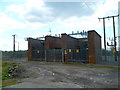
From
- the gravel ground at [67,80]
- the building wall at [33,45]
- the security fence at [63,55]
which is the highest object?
the building wall at [33,45]

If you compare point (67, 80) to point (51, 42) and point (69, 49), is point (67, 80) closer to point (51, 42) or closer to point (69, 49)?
point (69, 49)

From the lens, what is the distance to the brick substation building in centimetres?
2155

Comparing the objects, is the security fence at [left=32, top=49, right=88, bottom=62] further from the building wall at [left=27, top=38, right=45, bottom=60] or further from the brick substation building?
the building wall at [left=27, top=38, right=45, bottom=60]

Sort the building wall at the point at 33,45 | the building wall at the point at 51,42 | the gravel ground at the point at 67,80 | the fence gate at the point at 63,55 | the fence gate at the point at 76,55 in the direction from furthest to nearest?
1. the building wall at the point at 33,45
2. the building wall at the point at 51,42
3. the fence gate at the point at 63,55
4. the fence gate at the point at 76,55
5. the gravel ground at the point at 67,80

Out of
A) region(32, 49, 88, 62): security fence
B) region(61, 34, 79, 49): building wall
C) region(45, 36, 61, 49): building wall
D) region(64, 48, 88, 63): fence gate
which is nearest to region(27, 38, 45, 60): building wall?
region(32, 49, 88, 62): security fence

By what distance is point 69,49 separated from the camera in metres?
24.1

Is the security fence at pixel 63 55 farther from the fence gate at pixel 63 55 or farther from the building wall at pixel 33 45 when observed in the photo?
the building wall at pixel 33 45

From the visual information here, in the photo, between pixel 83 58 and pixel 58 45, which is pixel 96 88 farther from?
pixel 58 45

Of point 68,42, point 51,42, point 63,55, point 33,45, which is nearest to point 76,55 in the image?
point 63,55

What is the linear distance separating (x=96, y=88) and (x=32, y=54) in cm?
2371

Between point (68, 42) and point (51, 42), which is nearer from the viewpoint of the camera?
point (68, 42)

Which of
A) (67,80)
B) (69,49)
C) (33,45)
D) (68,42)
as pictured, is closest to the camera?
(67,80)

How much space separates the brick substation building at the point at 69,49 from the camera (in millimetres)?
21547

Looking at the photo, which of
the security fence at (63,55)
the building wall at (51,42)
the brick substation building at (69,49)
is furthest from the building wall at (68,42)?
the building wall at (51,42)
